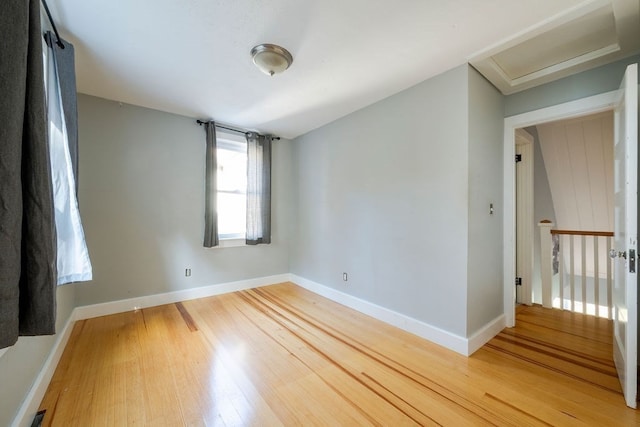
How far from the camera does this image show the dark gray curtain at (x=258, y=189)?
375cm

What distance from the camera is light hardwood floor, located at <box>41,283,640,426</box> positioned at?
1.44 metres

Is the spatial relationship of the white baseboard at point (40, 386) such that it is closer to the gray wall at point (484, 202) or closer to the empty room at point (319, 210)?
the empty room at point (319, 210)

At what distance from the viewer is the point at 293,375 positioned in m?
1.79

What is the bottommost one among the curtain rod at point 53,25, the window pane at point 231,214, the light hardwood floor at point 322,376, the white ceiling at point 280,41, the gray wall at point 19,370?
the light hardwood floor at point 322,376

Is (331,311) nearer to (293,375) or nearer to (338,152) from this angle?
(293,375)

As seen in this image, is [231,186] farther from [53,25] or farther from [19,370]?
[19,370]

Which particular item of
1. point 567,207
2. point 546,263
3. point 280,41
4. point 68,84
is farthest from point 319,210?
point 567,207

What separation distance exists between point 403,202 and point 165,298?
3.10 m

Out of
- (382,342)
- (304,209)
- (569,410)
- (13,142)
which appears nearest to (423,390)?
(382,342)

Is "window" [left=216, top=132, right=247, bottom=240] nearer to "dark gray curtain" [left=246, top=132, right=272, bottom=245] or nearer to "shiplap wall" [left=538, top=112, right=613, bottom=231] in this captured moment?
"dark gray curtain" [left=246, top=132, right=272, bottom=245]

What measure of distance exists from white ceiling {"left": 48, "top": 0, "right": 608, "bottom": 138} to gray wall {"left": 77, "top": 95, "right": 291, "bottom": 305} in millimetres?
386

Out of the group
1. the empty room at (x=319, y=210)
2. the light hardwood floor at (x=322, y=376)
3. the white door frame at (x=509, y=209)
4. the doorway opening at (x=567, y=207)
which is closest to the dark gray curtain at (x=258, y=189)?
the empty room at (x=319, y=210)

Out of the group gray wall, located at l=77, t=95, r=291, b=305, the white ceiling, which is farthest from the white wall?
gray wall, located at l=77, t=95, r=291, b=305

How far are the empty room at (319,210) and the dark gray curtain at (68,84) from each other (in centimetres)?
2
